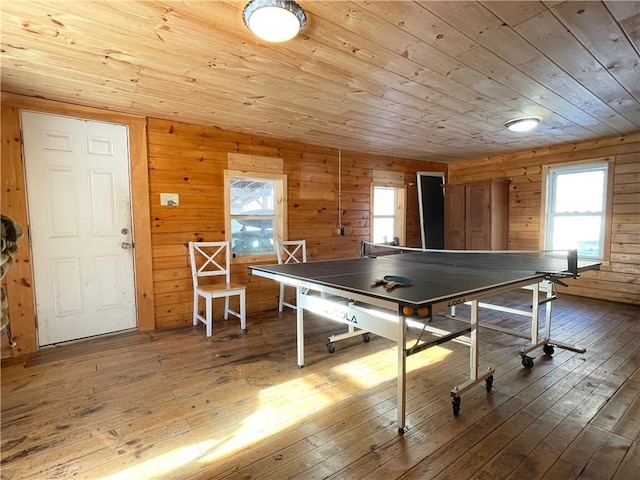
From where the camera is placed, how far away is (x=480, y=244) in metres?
5.33

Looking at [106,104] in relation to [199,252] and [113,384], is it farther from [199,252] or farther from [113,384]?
[113,384]

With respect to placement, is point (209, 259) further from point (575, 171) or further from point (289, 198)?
point (575, 171)

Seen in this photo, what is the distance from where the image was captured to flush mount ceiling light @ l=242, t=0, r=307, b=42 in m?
1.58

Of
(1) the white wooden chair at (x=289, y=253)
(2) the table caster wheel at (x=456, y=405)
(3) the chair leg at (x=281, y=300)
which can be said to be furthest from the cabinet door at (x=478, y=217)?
(2) the table caster wheel at (x=456, y=405)

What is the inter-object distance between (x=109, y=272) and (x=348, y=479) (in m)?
2.92

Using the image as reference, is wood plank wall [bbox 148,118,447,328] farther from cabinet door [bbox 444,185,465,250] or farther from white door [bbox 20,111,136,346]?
cabinet door [bbox 444,185,465,250]

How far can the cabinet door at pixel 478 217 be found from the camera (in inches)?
204

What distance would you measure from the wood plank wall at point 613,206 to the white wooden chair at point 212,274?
4417 millimetres

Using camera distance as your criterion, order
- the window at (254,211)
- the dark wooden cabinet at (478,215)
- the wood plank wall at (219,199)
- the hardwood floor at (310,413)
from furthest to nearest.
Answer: the dark wooden cabinet at (478,215) < the window at (254,211) < the wood plank wall at (219,199) < the hardwood floor at (310,413)

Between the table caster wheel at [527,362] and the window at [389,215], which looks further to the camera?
the window at [389,215]

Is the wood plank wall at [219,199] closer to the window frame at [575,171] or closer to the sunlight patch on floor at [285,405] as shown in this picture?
the sunlight patch on floor at [285,405]

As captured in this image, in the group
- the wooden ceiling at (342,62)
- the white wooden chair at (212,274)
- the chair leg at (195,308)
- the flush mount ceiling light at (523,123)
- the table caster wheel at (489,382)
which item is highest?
the wooden ceiling at (342,62)

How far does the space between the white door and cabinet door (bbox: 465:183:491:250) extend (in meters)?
4.81

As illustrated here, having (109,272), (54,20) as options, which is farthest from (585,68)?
(109,272)
